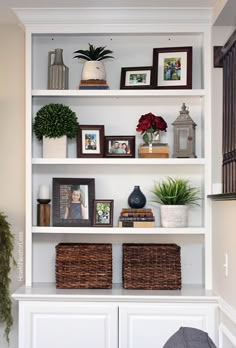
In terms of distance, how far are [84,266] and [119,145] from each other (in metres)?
0.77

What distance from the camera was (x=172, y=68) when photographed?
339 cm

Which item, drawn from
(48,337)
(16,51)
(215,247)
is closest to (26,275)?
(48,337)

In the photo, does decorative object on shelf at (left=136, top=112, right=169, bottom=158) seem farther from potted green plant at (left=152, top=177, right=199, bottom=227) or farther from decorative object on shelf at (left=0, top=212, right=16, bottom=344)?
decorative object on shelf at (left=0, top=212, right=16, bottom=344)

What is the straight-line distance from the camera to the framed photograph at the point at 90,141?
3.38m

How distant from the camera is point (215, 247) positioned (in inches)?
126

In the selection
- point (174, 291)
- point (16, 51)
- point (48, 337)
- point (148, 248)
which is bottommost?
point (48, 337)

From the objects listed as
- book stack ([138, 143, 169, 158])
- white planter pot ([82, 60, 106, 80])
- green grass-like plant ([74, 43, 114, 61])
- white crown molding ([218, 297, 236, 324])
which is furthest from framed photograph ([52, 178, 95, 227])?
white crown molding ([218, 297, 236, 324])

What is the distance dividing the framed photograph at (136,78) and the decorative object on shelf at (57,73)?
0.36m

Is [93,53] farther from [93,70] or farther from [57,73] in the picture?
[57,73]

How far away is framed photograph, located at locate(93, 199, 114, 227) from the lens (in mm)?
3330

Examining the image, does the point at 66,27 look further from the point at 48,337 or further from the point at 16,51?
the point at 48,337

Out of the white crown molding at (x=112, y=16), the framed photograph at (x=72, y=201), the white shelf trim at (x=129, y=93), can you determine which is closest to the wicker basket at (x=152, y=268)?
the framed photograph at (x=72, y=201)

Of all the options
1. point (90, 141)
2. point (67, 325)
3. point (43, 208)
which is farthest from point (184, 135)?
point (67, 325)

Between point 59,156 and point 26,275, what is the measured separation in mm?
756
